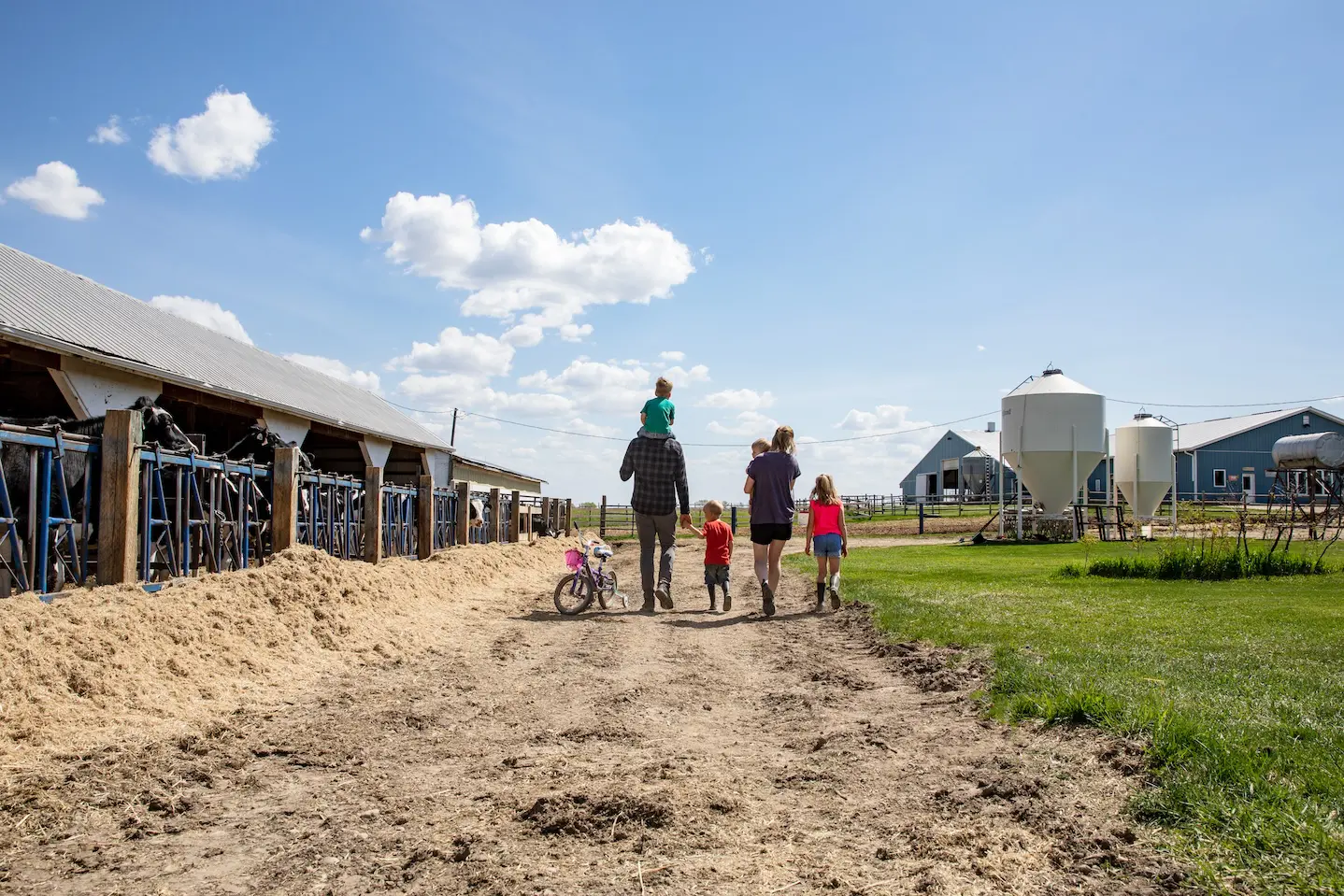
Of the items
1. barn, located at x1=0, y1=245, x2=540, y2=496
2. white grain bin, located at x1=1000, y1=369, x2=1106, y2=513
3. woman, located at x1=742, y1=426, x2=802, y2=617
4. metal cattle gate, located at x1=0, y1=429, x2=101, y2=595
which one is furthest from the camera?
white grain bin, located at x1=1000, y1=369, x2=1106, y2=513

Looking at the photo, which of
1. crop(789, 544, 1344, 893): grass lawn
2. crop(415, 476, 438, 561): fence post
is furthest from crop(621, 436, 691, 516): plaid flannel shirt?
crop(415, 476, 438, 561): fence post

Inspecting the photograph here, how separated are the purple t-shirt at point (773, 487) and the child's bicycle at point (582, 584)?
6.50 ft

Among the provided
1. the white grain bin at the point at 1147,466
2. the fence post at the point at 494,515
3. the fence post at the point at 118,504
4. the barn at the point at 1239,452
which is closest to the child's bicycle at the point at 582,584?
the fence post at the point at 118,504

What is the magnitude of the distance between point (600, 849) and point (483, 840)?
48cm

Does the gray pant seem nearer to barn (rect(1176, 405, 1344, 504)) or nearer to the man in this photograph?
the man

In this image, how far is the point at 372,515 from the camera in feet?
47.2

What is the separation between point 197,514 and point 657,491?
543 cm

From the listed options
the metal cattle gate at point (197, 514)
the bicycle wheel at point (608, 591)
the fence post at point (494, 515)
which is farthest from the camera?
the fence post at point (494, 515)

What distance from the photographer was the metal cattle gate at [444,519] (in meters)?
20.5

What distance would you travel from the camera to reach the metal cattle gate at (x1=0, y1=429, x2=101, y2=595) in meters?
7.07

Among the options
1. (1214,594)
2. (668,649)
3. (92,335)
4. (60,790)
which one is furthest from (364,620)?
(1214,594)

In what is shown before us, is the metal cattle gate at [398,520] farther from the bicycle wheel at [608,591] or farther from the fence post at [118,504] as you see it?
the fence post at [118,504]

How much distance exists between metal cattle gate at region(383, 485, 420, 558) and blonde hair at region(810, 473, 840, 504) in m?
9.31

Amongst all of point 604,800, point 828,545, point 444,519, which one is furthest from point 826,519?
point 444,519
